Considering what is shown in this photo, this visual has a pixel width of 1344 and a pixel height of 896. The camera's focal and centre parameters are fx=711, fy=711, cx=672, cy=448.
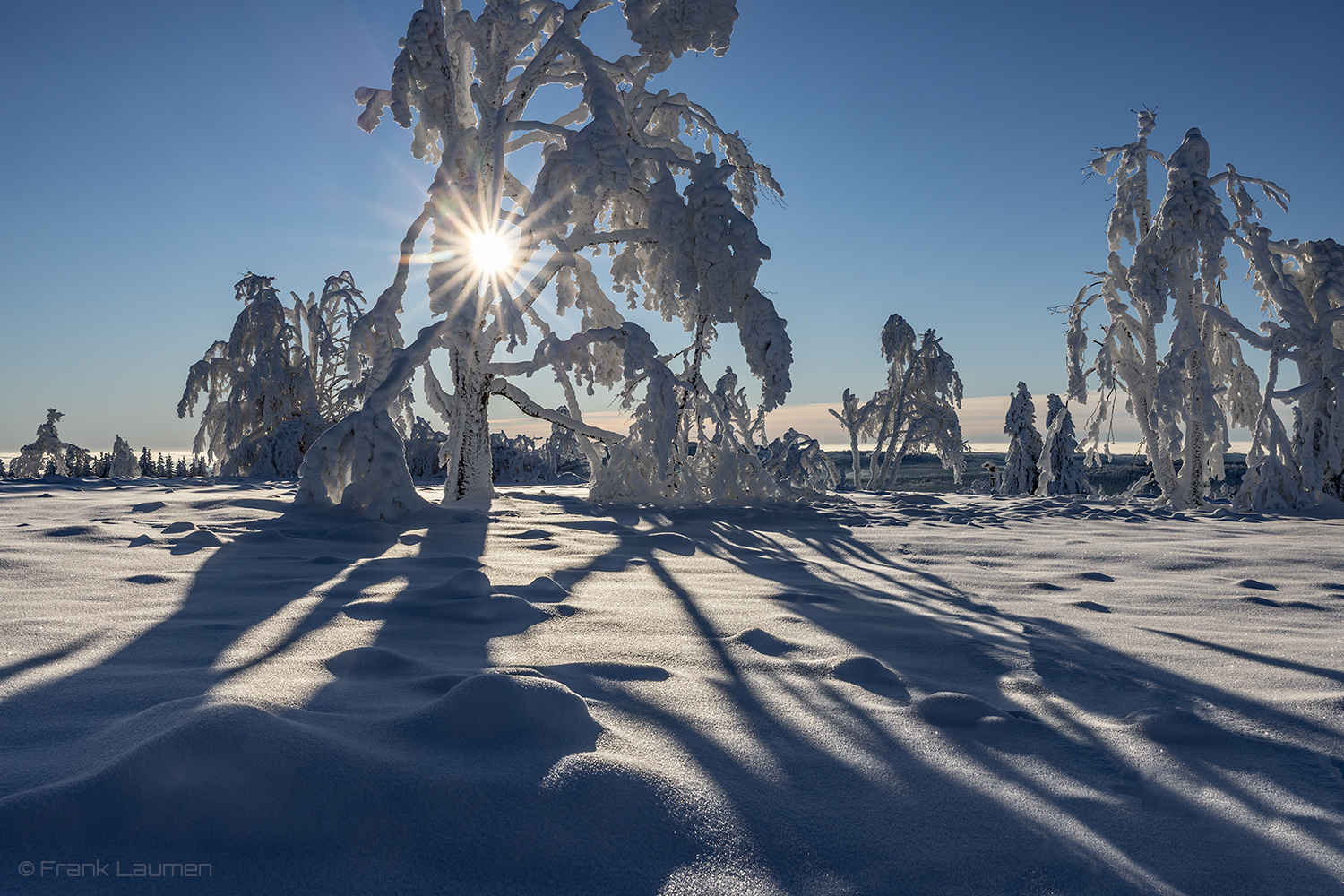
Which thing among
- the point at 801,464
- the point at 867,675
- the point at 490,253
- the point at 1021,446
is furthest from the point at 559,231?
the point at 1021,446

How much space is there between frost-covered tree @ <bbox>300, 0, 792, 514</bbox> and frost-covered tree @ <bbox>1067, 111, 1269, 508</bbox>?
532 centimetres

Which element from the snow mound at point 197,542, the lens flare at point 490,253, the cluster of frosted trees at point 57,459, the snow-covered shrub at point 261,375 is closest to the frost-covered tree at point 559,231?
the lens flare at point 490,253

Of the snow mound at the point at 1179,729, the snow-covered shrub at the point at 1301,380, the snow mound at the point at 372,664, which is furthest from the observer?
the snow-covered shrub at the point at 1301,380

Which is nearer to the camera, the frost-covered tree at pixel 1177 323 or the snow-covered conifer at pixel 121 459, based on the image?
the frost-covered tree at pixel 1177 323

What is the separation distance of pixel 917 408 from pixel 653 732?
20202 millimetres

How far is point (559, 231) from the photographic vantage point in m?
6.05

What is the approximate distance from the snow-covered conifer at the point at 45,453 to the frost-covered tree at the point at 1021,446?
3180 centimetres

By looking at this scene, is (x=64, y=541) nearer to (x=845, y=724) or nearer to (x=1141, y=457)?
(x=845, y=724)

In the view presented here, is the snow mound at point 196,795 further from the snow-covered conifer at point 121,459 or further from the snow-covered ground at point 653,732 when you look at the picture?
the snow-covered conifer at point 121,459

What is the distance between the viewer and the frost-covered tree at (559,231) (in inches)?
230

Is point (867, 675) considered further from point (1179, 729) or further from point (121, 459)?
point (121, 459)

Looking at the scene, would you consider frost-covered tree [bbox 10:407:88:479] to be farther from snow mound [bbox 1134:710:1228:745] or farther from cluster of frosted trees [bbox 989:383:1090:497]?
cluster of frosted trees [bbox 989:383:1090:497]

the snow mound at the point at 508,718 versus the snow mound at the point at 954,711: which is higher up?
the snow mound at the point at 508,718

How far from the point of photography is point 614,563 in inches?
128
